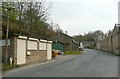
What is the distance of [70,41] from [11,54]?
58686 millimetres

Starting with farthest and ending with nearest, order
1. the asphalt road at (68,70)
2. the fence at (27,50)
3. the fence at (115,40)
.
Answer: the fence at (115,40)
the fence at (27,50)
the asphalt road at (68,70)

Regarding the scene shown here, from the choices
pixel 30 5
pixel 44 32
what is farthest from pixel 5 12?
pixel 44 32

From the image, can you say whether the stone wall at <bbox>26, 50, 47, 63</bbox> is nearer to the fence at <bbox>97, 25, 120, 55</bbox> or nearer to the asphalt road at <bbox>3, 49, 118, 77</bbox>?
the asphalt road at <bbox>3, 49, 118, 77</bbox>

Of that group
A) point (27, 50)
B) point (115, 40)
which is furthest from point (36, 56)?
point (115, 40)

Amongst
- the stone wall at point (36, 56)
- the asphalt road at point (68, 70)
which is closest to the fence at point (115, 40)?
the stone wall at point (36, 56)

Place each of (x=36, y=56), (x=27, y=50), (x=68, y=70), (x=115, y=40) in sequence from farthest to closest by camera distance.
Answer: (x=115, y=40)
(x=36, y=56)
(x=27, y=50)
(x=68, y=70)

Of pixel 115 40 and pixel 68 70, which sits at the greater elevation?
pixel 115 40

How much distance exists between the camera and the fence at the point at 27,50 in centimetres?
2320

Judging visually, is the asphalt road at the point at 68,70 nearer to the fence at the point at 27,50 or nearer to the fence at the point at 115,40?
the fence at the point at 27,50

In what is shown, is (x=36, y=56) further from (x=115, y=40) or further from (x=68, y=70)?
(x=115, y=40)

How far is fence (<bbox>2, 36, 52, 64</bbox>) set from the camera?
76.1ft

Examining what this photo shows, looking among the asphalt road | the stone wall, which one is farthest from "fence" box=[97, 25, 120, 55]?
the asphalt road

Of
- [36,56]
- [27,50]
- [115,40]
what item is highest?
[115,40]

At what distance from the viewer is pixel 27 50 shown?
2633 cm
